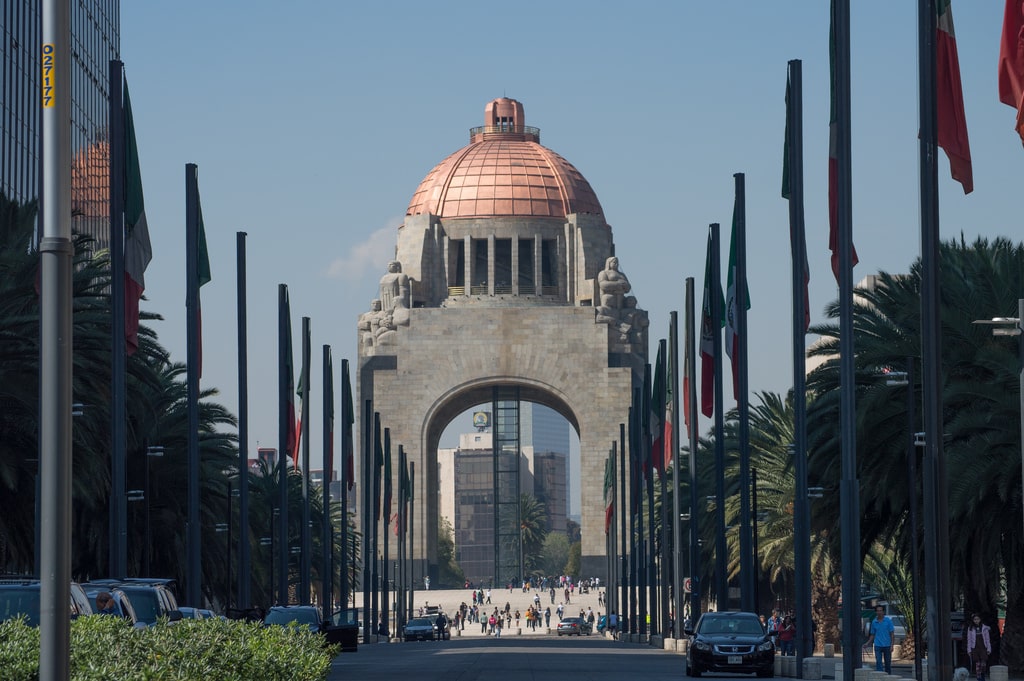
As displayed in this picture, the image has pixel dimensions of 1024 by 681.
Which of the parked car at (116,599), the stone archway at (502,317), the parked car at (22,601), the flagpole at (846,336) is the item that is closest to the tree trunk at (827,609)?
the flagpole at (846,336)

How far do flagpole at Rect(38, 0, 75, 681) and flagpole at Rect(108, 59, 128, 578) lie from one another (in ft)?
69.8

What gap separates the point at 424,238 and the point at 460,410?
11.2 m

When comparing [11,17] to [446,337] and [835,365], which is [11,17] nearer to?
[835,365]

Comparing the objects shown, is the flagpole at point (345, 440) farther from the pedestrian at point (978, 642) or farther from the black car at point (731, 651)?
the pedestrian at point (978, 642)

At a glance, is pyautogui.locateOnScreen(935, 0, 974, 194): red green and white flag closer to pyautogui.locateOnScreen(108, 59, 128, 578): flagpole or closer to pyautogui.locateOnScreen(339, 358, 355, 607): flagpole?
pyautogui.locateOnScreen(108, 59, 128, 578): flagpole

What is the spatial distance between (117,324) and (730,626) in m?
12.5

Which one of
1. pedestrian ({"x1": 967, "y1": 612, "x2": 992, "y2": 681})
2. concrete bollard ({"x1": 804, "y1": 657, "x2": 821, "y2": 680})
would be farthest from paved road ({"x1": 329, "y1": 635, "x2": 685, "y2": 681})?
pedestrian ({"x1": 967, "y1": 612, "x2": 992, "y2": 681})

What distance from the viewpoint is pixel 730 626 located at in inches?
1335

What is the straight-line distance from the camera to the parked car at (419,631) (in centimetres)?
7312

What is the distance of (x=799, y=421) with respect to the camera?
97.4 feet

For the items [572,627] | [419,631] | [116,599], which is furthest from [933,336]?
[572,627]

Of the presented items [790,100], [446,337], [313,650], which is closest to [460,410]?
[446,337]

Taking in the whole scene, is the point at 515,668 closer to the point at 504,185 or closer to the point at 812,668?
the point at 812,668

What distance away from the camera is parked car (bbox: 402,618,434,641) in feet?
240
